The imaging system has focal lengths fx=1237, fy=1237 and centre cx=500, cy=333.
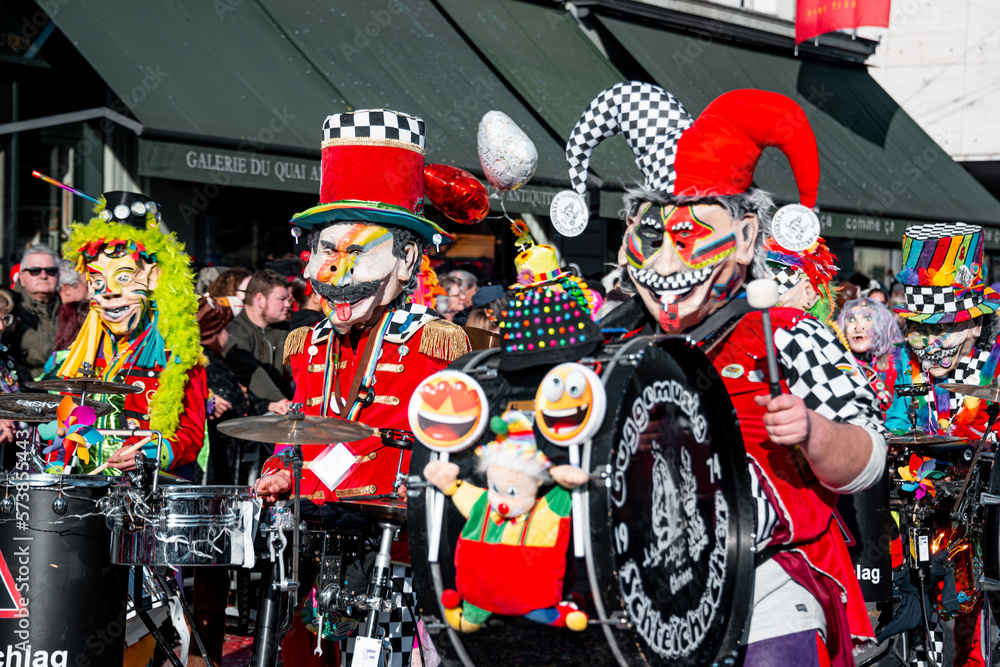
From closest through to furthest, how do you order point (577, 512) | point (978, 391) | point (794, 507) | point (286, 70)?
point (577, 512)
point (794, 507)
point (978, 391)
point (286, 70)

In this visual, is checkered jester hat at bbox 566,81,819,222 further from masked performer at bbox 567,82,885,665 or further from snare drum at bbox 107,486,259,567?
snare drum at bbox 107,486,259,567

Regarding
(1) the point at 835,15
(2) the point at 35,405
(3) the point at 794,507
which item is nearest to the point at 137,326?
(2) the point at 35,405

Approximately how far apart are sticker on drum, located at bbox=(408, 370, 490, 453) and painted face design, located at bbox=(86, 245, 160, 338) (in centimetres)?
257

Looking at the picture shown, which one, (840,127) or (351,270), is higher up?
(840,127)

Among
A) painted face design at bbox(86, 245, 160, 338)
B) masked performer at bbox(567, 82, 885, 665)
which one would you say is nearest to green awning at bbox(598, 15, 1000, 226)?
painted face design at bbox(86, 245, 160, 338)

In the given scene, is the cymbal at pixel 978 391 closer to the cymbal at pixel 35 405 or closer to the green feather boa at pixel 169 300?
the green feather boa at pixel 169 300

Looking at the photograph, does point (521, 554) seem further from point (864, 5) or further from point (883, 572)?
point (864, 5)

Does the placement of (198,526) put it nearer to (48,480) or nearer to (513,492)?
(48,480)

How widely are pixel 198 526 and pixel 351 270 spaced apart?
965mm

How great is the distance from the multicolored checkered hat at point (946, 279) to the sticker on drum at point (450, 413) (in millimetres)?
4474

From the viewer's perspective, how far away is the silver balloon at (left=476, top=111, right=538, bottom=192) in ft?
18.2

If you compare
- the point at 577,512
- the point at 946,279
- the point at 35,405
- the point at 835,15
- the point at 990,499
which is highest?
the point at 835,15

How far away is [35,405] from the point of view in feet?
14.6

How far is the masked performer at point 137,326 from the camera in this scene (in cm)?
489
